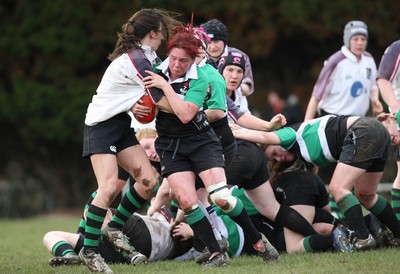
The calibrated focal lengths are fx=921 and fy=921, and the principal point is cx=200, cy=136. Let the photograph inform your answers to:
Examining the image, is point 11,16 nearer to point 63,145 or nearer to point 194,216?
point 63,145

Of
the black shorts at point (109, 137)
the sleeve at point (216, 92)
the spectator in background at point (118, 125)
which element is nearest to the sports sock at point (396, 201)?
the sleeve at point (216, 92)

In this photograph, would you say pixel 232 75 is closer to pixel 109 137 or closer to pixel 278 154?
pixel 278 154

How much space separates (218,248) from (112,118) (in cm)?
135

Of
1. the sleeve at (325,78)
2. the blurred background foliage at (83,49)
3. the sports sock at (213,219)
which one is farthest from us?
the blurred background foliage at (83,49)

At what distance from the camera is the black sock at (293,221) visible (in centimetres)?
804

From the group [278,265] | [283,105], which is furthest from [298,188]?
[283,105]

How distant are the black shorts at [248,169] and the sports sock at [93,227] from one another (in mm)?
1363

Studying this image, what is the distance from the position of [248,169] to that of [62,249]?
68.6 inches

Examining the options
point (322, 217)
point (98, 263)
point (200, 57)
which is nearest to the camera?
point (98, 263)

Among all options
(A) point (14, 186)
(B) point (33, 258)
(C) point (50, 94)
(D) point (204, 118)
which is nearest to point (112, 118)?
(D) point (204, 118)

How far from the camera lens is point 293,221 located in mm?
8047

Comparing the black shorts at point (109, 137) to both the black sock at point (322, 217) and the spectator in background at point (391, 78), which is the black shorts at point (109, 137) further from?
the spectator in background at point (391, 78)

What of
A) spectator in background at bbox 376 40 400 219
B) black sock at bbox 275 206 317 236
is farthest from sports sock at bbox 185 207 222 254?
spectator in background at bbox 376 40 400 219

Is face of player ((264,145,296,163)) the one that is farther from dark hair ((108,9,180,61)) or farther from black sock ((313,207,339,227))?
dark hair ((108,9,180,61))
